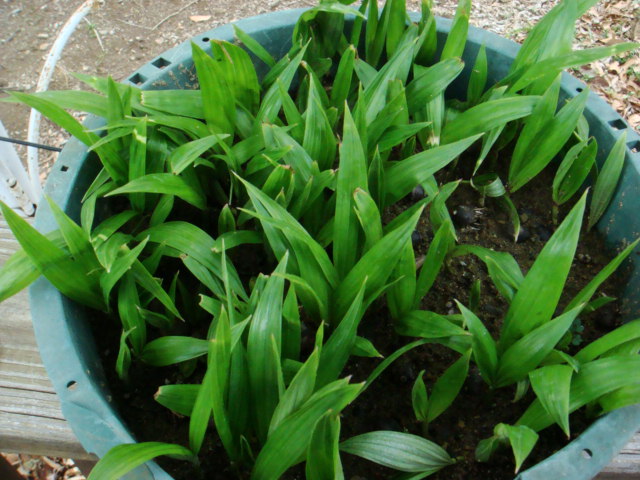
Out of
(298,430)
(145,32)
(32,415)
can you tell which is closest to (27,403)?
(32,415)

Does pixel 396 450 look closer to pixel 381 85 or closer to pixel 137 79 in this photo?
pixel 381 85

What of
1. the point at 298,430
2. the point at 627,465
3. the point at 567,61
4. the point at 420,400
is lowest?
the point at 627,465

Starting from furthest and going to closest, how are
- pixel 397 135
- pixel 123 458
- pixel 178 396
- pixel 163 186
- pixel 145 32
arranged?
pixel 145 32, pixel 397 135, pixel 163 186, pixel 178 396, pixel 123 458

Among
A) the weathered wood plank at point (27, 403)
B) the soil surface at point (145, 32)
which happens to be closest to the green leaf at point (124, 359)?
the weathered wood plank at point (27, 403)

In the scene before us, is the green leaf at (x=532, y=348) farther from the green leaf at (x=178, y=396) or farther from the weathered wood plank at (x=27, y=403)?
the weathered wood plank at (x=27, y=403)

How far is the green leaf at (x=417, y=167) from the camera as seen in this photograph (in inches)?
32.0

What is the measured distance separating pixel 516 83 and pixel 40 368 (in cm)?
89

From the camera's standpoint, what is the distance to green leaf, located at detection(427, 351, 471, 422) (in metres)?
0.73

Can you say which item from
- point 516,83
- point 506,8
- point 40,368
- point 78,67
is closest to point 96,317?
point 40,368

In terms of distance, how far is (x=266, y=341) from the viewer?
67 cm

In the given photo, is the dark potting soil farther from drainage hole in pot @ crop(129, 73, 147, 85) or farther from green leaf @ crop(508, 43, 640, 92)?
drainage hole in pot @ crop(129, 73, 147, 85)

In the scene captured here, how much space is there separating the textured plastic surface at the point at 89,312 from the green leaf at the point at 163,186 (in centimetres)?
14

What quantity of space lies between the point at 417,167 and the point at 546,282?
Answer: 0.25m

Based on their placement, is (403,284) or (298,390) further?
(403,284)
